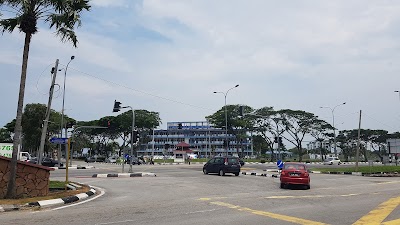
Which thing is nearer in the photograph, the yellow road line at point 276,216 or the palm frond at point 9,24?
the yellow road line at point 276,216

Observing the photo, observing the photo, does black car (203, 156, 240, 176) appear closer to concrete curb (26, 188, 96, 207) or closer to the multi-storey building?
concrete curb (26, 188, 96, 207)

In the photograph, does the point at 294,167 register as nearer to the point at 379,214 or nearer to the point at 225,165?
the point at 225,165

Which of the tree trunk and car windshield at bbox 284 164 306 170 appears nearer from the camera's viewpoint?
the tree trunk

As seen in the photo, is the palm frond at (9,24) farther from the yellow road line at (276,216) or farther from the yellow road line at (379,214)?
the yellow road line at (379,214)

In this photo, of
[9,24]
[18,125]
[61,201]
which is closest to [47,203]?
[61,201]

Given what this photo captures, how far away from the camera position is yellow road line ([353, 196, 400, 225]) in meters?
8.73

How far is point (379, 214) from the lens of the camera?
10.0 m

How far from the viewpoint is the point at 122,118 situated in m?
76.8

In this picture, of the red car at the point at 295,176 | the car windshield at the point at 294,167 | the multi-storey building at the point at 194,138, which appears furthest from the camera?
the multi-storey building at the point at 194,138

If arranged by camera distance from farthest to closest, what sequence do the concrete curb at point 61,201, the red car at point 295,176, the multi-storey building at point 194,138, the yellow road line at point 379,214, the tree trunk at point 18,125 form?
the multi-storey building at point 194,138 → the red car at point 295,176 → the tree trunk at point 18,125 → the concrete curb at point 61,201 → the yellow road line at point 379,214

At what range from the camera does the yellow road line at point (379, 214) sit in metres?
8.73

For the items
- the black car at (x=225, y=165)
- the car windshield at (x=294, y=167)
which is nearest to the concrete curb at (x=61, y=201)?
the car windshield at (x=294, y=167)

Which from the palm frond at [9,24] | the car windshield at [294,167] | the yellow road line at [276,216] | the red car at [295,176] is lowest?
the yellow road line at [276,216]

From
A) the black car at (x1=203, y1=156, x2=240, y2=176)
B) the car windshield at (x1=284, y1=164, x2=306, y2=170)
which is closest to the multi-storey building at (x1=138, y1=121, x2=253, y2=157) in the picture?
the black car at (x1=203, y1=156, x2=240, y2=176)
